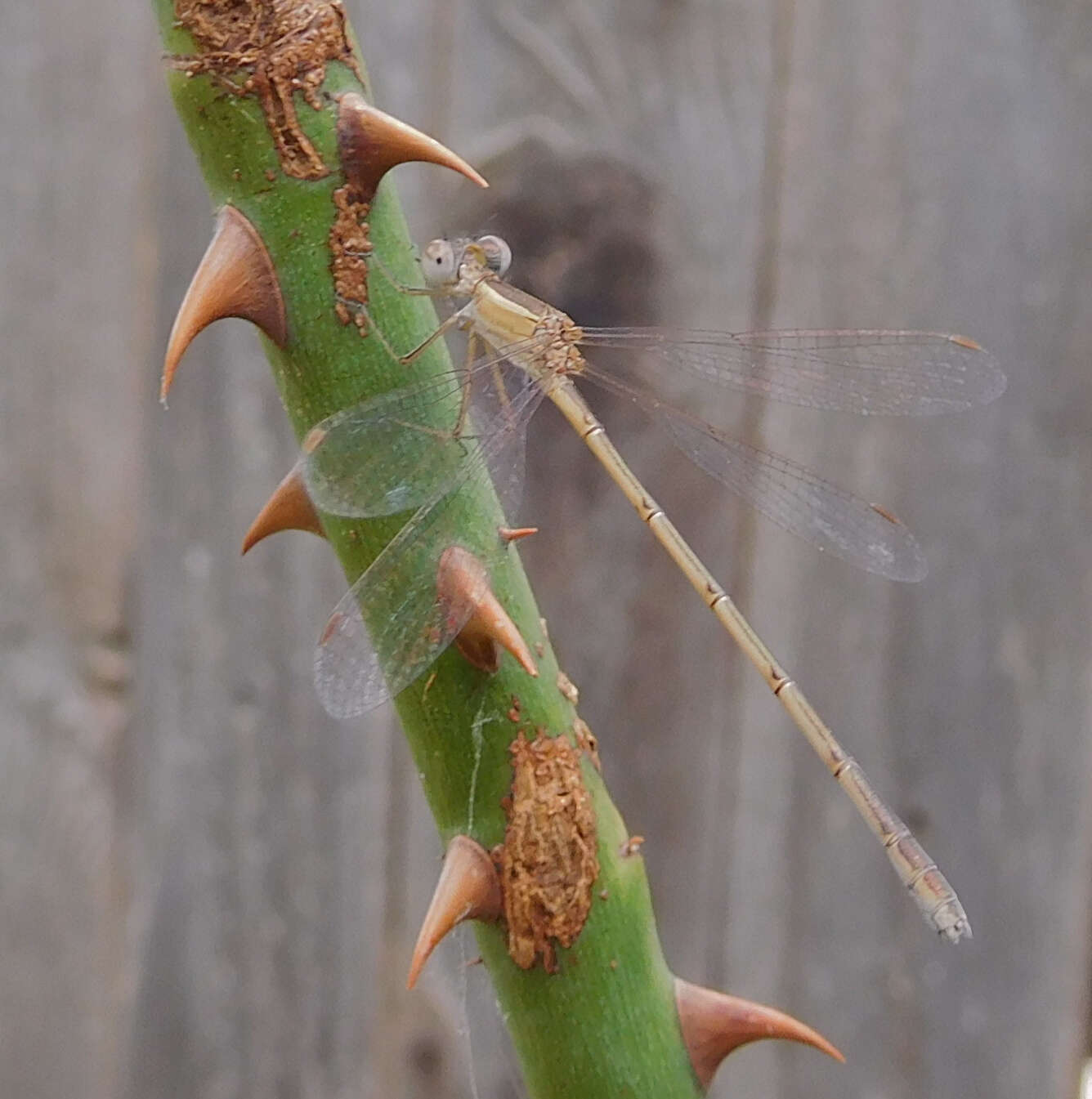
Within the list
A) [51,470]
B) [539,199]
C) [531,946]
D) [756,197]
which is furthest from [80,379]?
[531,946]

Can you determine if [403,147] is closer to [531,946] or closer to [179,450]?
[531,946]

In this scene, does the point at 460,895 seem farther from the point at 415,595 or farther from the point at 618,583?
the point at 618,583

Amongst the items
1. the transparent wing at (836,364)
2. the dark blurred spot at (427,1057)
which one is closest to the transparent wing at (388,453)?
the transparent wing at (836,364)

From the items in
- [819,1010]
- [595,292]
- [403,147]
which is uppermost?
[403,147]

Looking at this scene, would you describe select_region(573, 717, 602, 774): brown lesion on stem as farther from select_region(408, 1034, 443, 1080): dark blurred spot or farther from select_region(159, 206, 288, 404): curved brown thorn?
select_region(408, 1034, 443, 1080): dark blurred spot

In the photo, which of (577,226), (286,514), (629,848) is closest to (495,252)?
(577,226)

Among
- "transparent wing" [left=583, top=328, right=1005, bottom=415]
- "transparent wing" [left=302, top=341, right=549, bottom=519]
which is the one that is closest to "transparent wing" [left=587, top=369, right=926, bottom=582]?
"transparent wing" [left=583, top=328, right=1005, bottom=415]
